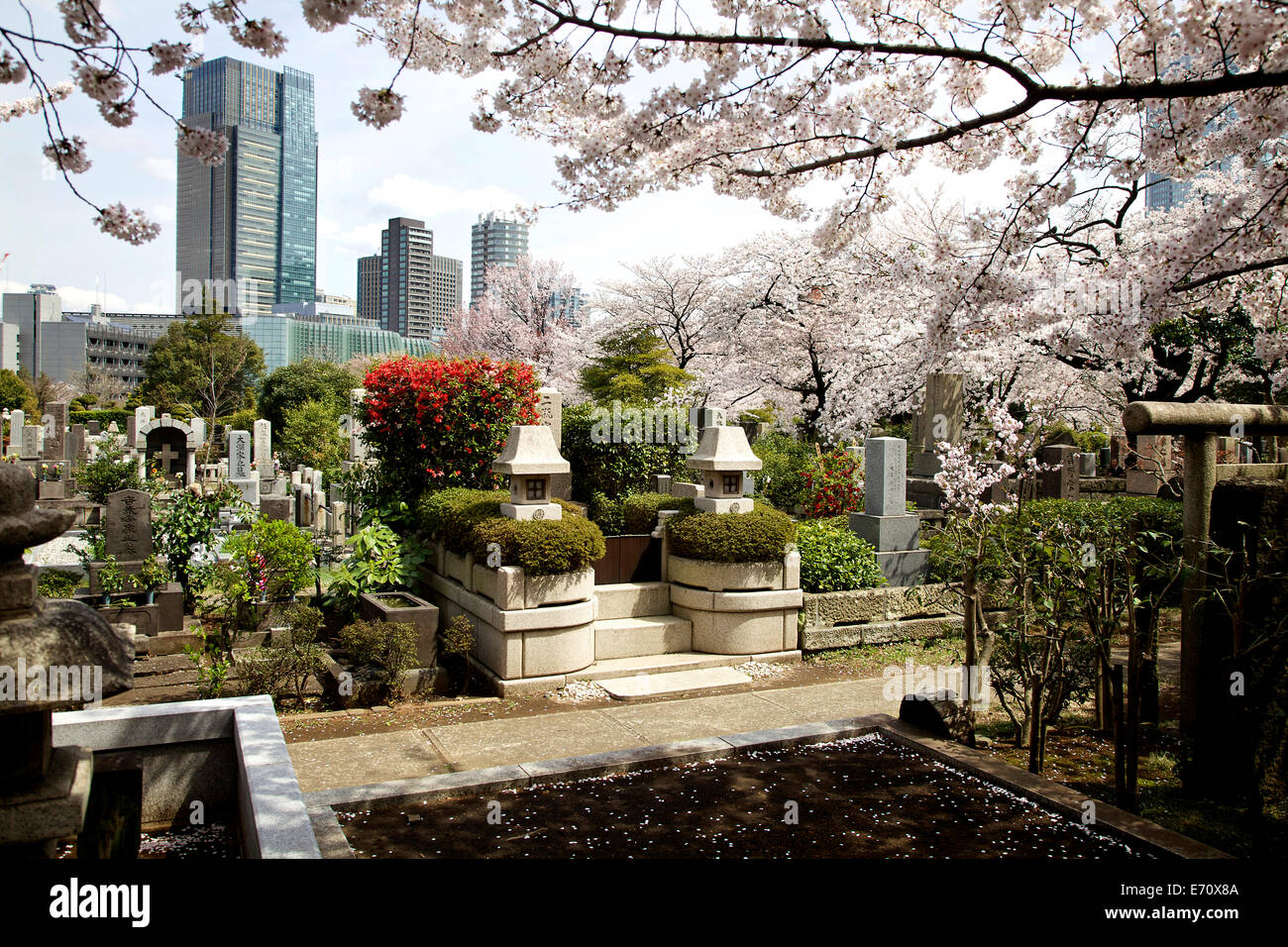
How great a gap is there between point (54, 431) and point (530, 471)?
20.4 metres

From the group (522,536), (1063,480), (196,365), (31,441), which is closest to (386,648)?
(522,536)

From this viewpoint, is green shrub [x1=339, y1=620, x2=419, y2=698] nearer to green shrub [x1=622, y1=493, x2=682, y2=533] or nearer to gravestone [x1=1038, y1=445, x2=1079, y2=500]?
green shrub [x1=622, y1=493, x2=682, y2=533]

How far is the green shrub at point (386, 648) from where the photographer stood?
24.7 feet

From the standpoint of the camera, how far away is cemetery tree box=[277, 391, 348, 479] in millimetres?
24172

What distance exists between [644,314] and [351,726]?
Answer: 21.4 metres

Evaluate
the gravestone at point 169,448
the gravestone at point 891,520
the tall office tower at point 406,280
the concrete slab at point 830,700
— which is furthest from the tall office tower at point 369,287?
the concrete slab at point 830,700

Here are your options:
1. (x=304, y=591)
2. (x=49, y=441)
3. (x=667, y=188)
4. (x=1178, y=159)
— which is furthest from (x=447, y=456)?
(x=49, y=441)

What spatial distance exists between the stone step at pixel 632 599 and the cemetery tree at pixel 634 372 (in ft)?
31.5

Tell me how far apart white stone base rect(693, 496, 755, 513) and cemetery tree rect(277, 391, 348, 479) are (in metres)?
16.3

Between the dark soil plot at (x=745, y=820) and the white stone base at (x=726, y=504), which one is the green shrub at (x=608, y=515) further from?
the dark soil plot at (x=745, y=820)

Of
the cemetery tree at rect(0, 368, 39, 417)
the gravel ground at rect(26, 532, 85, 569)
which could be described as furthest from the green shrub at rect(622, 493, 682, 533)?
the cemetery tree at rect(0, 368, 39, 417)

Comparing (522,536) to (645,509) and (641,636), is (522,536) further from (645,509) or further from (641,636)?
(645,509)

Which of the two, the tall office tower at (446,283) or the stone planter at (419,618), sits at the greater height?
the tall office tower at (446,283)
